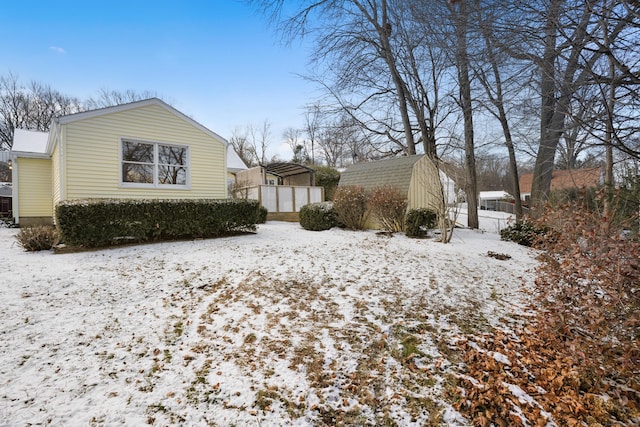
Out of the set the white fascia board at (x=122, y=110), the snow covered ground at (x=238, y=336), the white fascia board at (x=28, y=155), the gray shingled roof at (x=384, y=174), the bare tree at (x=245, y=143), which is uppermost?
the bare tree at (x=245, y=143)

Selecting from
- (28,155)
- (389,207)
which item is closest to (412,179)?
(389,207)

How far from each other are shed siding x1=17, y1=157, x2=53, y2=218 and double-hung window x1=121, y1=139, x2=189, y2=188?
5578 mm

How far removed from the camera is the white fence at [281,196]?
13.6 m

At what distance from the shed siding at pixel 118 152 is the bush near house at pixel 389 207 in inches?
227

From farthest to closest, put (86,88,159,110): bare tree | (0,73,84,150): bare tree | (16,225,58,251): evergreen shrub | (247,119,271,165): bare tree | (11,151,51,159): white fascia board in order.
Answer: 1. (247,119,271,165): bare tree
2. (86,88,159,110): bare tree
3. (0,73,84,150): bare tree
4. (11,151,51,159): white fascia board
5. (16,225,58,251): evergreen shrub

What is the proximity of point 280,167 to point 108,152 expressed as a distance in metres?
9.98

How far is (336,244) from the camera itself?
718 cm

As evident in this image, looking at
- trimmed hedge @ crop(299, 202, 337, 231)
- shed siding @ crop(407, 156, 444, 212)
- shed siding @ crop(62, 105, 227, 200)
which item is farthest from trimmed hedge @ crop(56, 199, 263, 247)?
shed siding @ crop(407, 156, 444, 212)

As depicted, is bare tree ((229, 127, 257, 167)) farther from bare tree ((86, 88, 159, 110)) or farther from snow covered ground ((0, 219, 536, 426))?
snow covered ground ((0, 219, 536, 426))

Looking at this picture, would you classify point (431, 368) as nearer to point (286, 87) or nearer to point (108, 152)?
point (108, 152)

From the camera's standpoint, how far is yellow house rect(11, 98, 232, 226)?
26.6 ft

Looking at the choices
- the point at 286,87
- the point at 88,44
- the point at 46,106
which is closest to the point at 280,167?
the point at 286,87

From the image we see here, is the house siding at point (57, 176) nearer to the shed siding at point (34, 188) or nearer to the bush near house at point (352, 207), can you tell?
the shed siding at point (34, 188)

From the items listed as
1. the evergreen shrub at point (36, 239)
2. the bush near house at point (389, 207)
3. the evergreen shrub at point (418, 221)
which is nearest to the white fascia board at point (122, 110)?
the evergreen shrub at point (36, 239)
